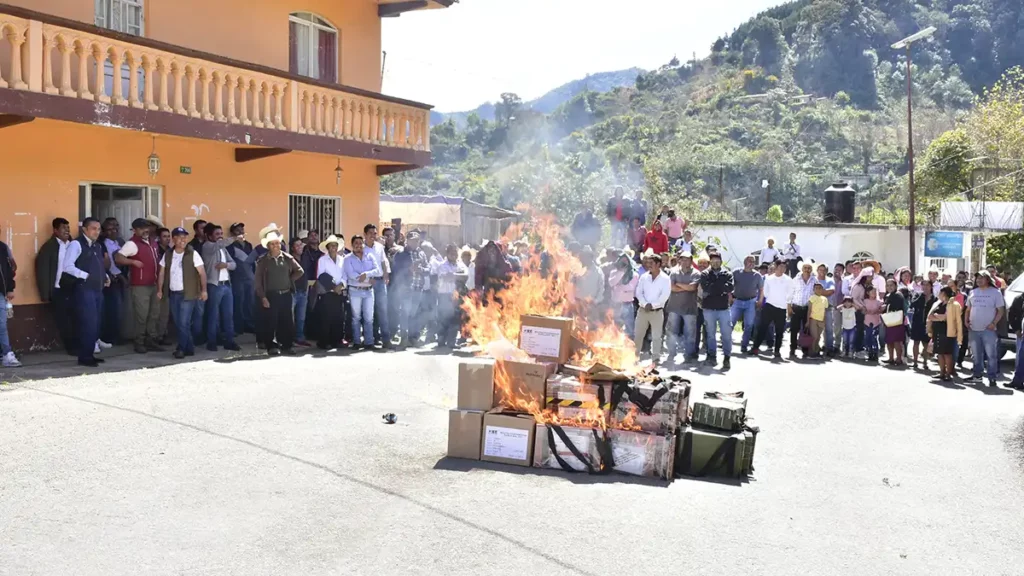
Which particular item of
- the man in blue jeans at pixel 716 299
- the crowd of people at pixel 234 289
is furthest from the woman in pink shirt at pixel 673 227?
the crowd of people at pixel 234 289

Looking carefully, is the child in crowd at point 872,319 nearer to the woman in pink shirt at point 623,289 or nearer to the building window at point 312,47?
the woman in pink shirt at point 623,289

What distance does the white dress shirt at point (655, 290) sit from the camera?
1402cm

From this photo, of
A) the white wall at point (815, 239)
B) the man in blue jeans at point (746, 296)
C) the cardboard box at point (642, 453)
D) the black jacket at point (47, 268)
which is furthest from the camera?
the white wall at point (815, 239)

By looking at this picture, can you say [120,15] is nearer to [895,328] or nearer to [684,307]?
[684,307]

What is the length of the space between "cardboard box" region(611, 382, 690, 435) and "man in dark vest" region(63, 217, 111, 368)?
728cm

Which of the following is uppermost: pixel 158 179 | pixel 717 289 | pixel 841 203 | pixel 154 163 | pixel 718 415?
pixel 841 203

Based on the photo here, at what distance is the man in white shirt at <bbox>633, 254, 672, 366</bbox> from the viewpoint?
14.0m

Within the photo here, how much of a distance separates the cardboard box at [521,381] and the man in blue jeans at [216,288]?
6.79m

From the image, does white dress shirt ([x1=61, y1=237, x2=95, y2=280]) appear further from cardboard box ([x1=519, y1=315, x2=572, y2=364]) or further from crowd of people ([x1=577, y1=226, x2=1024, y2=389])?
crowd of people ([x1=577, y1=226, x2=1024, y2=389])

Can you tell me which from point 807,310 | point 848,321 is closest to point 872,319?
point 848,321

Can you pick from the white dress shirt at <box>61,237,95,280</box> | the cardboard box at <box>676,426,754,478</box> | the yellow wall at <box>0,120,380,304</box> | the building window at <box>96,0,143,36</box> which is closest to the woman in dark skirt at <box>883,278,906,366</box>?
the cardboard box at <box>676,426,754,478</box>

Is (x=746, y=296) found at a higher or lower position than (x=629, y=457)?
higher

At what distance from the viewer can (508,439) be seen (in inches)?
299

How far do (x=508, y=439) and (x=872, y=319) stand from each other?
1065 centimetres
